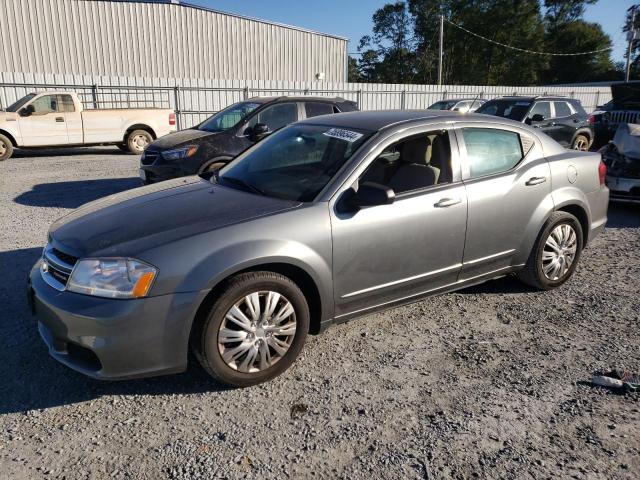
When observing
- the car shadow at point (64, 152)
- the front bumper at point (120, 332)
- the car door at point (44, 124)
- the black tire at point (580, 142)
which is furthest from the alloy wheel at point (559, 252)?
the car shadow at point (64, 152)

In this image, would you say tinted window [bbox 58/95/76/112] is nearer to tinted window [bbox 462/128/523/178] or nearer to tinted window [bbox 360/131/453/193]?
tinted window [bbox 360/131/453/193]

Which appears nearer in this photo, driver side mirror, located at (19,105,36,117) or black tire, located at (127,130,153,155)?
driver side mirror, located at (19,105,36,117)

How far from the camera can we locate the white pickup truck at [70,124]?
43.4 feet

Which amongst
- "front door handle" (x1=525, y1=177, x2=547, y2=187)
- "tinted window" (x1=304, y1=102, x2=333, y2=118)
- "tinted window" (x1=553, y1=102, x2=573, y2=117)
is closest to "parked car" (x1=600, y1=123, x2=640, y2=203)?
"front door handle" (x1=525, y1=177, x2=547, y2=187)

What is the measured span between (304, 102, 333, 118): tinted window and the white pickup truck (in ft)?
24.3

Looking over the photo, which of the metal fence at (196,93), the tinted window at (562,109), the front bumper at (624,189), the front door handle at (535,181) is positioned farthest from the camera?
the metal fence at (196,93)

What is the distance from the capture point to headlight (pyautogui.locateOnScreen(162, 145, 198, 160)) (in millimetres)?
7867

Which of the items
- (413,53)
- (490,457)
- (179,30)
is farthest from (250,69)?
(413,53)

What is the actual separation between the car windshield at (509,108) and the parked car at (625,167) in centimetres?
445

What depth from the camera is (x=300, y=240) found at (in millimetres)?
3266

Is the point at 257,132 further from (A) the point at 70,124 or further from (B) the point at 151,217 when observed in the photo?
(A) the point at 70,124

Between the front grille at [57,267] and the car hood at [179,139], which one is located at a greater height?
the car hood at [179,139]

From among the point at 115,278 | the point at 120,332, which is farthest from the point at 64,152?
the point at 120,332

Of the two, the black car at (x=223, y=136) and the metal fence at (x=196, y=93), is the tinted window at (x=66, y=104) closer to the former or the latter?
the metal fence at (x=196, y=93)
